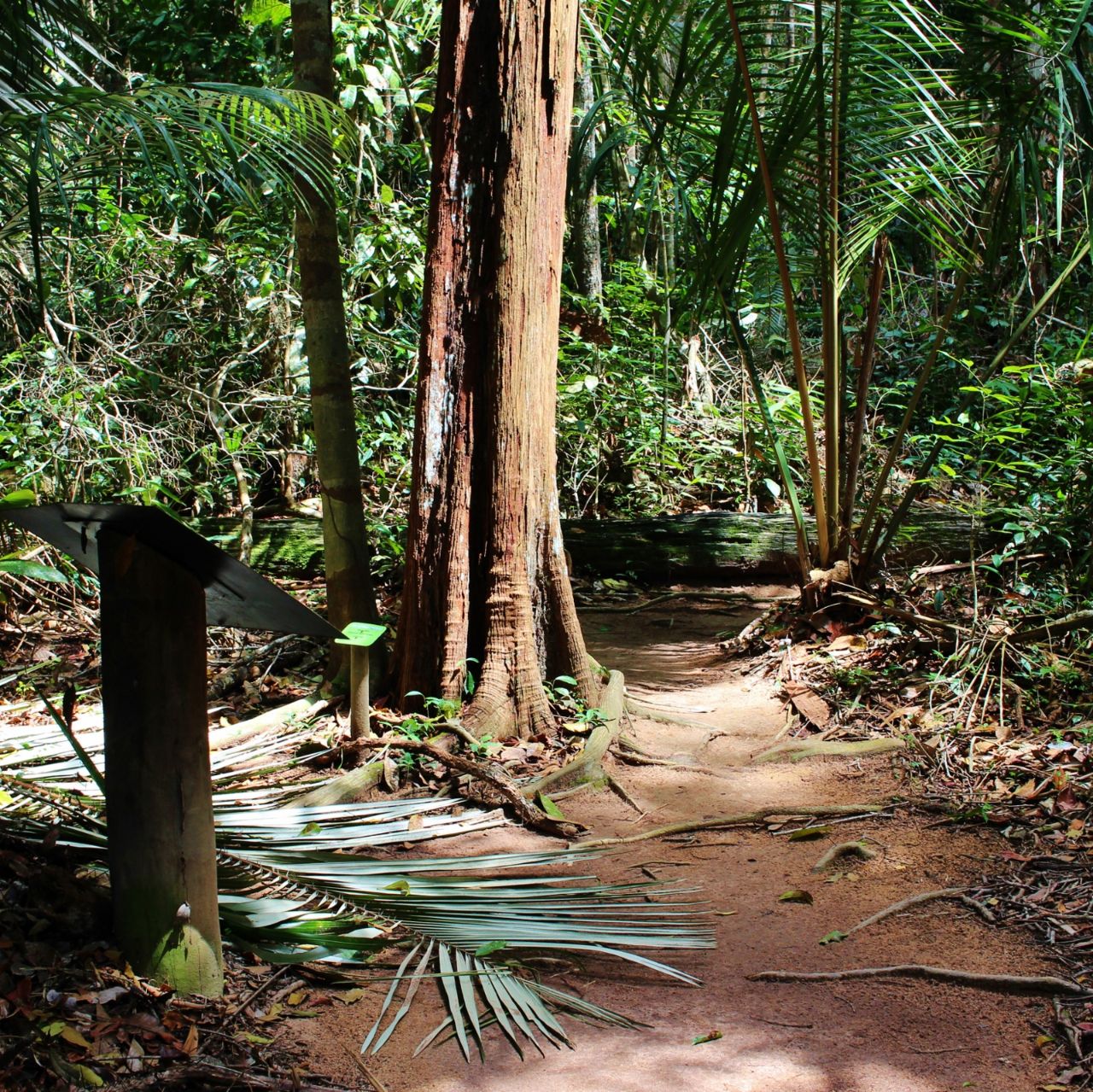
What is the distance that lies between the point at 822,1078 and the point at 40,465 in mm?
5942

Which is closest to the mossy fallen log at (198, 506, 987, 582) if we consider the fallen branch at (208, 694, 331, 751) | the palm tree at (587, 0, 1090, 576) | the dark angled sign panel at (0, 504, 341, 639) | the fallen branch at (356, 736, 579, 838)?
the palm tree at (587, 0, 1090, 576)

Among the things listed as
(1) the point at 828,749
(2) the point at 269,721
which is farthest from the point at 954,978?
(2) the point at 269,721

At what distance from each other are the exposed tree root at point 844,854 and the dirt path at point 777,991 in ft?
0.14

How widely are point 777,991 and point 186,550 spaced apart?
174 centimetres

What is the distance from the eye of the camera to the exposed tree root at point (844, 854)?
3166 millimetres

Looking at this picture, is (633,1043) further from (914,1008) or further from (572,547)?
(572,547)

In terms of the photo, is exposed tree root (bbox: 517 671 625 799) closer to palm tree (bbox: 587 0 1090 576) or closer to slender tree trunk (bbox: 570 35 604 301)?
palm tree (bbox: 587 0 1090 576)

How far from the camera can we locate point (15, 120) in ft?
10.5

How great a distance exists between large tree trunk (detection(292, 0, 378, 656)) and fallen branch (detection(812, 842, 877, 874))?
258 cm

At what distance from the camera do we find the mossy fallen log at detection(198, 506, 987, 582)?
766 centimetres

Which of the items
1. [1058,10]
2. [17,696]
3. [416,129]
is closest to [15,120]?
[17,696]

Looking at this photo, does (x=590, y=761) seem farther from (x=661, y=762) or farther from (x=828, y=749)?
(x=828, y=749)

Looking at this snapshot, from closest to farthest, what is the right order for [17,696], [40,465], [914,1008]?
[914,1008]
[17,696]
[40,465]

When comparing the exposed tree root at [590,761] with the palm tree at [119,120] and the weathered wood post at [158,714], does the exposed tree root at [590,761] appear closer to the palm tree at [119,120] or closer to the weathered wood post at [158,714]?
the weathered wood post at [158,714]
